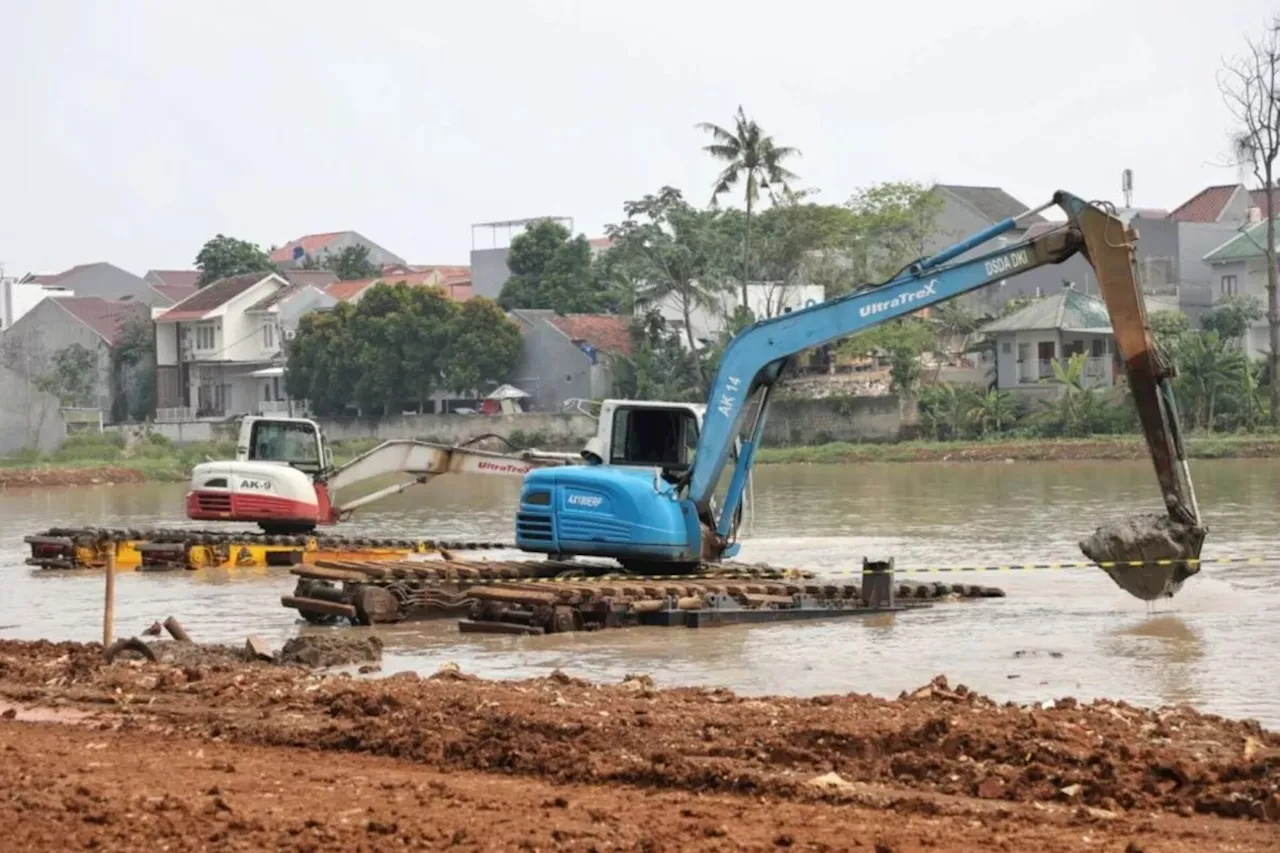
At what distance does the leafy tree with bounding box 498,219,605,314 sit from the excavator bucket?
70627 millimetres

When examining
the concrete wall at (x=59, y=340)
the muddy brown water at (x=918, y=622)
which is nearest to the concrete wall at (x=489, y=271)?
the concrete wall at (x=59, y=340)

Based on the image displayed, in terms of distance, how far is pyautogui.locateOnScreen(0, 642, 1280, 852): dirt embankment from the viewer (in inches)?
356

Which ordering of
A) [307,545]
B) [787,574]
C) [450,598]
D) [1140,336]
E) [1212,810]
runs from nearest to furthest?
[1212,810] → [1140,336] → [450,598] → [787,574] → [307,545]

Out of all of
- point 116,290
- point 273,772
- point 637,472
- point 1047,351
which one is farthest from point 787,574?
point 116,290

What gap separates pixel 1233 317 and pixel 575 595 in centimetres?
5954

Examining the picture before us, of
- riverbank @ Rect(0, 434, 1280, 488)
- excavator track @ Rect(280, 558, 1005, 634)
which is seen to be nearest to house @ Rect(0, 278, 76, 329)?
riverbank @ Rect(0, 434, 1280, 488)

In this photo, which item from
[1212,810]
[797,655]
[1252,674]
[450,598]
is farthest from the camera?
[450,598]

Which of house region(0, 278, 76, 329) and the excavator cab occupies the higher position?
house region(0, 278, 76, 329)

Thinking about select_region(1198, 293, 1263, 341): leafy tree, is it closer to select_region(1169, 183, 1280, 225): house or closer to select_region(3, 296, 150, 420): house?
select_region(1169, 183, 1280, 225): house

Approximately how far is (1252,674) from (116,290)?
124m

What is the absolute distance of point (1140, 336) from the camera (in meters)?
19.0

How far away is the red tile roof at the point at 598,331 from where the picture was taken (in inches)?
3214

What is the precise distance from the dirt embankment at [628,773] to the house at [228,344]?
264ft

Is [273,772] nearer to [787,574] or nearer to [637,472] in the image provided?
[637,472]
